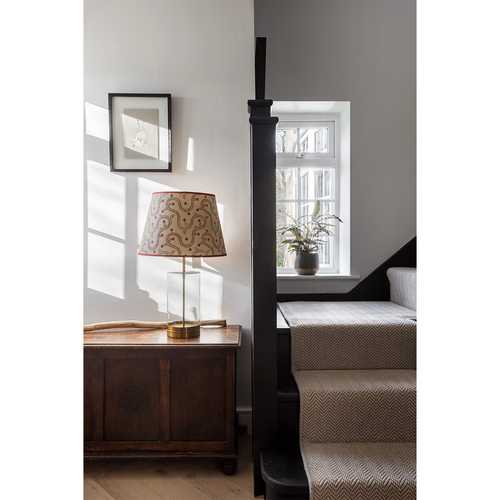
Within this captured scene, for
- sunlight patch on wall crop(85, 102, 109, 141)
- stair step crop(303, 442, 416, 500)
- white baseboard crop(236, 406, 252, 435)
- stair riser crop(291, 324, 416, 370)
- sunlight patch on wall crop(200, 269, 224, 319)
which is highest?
sunlight patch on wall crop(85, 102, 109, 141)

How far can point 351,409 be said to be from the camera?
183 centimetres

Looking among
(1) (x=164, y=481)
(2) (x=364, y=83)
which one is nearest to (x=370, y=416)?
(1) (x=164, y=481)

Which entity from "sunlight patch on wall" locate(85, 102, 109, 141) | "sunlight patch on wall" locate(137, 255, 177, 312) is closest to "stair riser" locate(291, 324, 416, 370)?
"sunlight patch on wall" locate(137, 255, 177, 312)

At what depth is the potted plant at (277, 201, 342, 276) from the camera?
10.1 feet

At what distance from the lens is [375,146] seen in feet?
10.1

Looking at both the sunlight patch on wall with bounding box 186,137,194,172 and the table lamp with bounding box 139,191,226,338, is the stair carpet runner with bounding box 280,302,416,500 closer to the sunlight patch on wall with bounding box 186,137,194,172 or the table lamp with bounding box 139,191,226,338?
the table lamp with bounding box 139,191,226,338

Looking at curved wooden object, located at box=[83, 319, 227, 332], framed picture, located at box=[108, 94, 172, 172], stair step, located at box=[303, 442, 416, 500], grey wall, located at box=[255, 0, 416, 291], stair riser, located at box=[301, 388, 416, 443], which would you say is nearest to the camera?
stair step, located at box=[303, 442, 416, 500]

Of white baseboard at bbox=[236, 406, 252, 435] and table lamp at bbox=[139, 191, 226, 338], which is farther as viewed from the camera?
white baseboard at bbox=[236, 406, 252, 435]

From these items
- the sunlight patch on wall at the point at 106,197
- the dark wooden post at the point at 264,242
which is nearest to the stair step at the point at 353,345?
the dark wooden post at the point at 264,242

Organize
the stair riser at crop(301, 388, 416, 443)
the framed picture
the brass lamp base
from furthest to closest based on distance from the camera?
the framed picture
the brass lamp base
the stair riser at crop(301, 388, 416, 443)

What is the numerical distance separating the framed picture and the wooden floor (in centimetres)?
145
